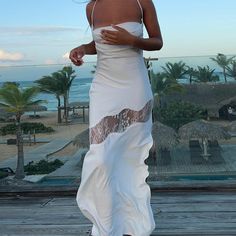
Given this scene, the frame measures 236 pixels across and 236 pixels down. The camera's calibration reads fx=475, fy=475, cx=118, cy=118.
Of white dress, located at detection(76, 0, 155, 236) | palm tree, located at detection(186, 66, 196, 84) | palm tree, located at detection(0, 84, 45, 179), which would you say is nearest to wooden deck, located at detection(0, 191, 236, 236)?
white dress, located at detection(76, 0, 155, 236)

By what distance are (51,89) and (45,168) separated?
14.0m

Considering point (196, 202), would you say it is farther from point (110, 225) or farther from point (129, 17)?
point (129, 17)

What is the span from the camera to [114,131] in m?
1.73

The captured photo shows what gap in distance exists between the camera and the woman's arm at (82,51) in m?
1.75

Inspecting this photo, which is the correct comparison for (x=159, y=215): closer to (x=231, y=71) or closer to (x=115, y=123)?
(x=115, y=123)

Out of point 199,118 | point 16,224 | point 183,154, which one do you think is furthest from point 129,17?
point 199,118

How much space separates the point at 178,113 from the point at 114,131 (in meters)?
7.42

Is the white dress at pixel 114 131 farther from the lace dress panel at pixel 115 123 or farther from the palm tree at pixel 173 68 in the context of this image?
the palm tree at pixel 173 68

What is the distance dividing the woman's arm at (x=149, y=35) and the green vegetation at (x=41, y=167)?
913 cm

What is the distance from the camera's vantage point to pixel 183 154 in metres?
8.84

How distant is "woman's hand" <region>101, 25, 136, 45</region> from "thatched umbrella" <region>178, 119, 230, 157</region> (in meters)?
6.91

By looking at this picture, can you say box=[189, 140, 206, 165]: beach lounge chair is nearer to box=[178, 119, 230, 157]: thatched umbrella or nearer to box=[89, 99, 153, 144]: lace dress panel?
box=[178, 119, 230, 157]: thatched umbrella

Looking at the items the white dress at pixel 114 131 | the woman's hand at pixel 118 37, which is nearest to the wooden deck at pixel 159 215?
the white dress at pixel 114 131

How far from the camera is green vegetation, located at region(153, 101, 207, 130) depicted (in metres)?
8.26
